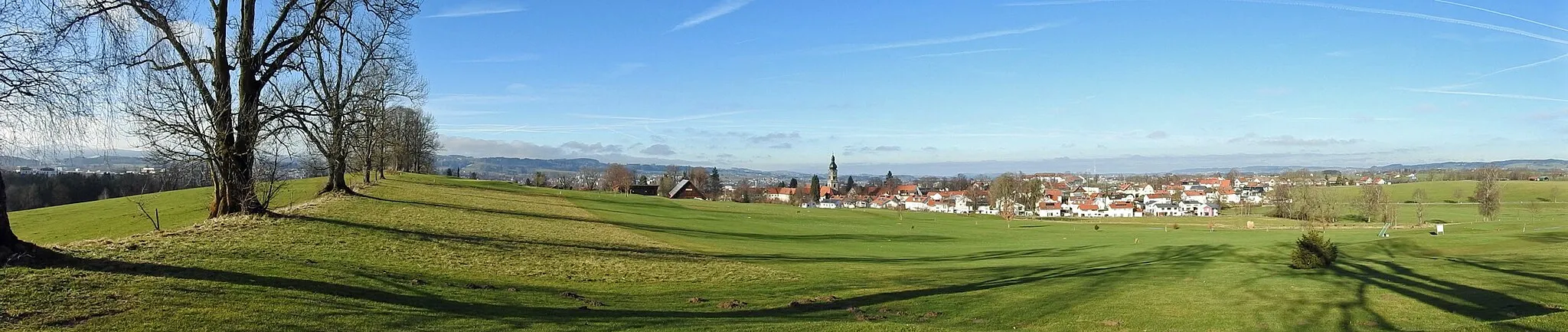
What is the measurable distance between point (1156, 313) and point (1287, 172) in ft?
338

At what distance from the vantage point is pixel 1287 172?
94750 mm

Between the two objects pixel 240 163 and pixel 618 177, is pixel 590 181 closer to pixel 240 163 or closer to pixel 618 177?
pixel 618 177

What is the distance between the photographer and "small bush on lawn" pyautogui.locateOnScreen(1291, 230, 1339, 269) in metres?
19.0

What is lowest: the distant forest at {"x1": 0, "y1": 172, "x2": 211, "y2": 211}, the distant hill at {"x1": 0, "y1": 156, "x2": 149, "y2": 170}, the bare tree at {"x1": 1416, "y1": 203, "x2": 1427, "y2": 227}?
the bare tree at {"x1": 1416, "y1": 203, "x2": 1427, "y2": 227}

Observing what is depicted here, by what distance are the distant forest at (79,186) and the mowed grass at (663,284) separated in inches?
98.0

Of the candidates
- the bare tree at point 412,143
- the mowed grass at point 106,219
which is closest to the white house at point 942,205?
the bare tree at point 412,143

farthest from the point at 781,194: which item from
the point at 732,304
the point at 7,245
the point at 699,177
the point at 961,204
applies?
the point at 7,245

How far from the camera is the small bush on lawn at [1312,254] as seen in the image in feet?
62.2

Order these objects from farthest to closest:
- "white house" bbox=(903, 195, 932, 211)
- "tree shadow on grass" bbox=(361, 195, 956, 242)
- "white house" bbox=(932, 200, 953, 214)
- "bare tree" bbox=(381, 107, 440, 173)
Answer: "white house" bbox=(903, 195, 932, 211) < "white house" bbox=(932, 200, 953, 214) < "bare tree" bbox=(381, 107, 440, 173) < "tree shadow on grass" bbox=(361, 195, 956, 242)

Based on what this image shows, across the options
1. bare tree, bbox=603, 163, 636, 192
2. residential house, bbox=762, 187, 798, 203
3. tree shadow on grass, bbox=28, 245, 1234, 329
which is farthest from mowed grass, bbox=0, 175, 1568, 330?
residential house, bbox=762, 187, 798, 203

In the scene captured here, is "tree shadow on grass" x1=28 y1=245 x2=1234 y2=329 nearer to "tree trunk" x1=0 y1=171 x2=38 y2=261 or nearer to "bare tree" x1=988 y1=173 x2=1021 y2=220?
"tree trunk" x1=0 y1=171 x2=38 y2=261

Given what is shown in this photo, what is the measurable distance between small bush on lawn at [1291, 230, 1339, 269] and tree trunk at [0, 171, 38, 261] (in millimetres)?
26060

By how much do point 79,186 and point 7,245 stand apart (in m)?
33.7

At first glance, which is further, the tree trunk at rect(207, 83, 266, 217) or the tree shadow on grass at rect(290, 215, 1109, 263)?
the tree shadow on grass at rect(290, 215, 1109, 263)
